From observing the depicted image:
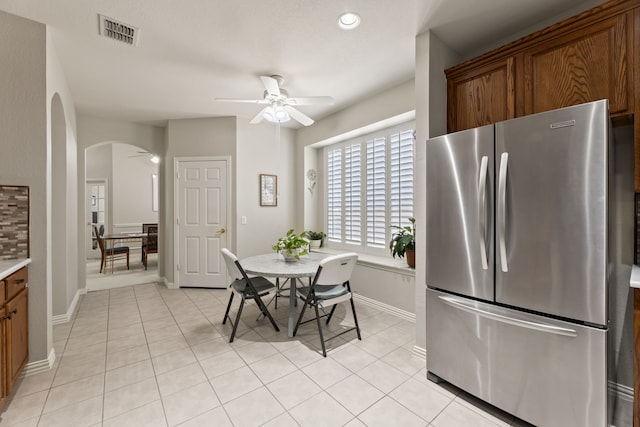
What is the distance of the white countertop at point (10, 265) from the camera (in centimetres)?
169

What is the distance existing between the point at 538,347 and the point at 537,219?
0.68 m

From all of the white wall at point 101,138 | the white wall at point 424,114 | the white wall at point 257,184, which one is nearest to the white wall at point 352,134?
the white wall at point 257,184

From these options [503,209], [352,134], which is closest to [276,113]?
[352,134]

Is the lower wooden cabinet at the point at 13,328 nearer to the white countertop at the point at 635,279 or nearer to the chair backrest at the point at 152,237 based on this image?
the white countertop at the point at 635,279

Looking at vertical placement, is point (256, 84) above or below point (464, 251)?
above

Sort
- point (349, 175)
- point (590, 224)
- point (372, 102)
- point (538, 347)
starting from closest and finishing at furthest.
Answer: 1. point (590, 224)
2. point (538, 347)
3. point (372, 102)
4. point (349, 175)

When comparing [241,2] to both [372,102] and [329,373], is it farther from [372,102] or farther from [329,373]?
[329,373]

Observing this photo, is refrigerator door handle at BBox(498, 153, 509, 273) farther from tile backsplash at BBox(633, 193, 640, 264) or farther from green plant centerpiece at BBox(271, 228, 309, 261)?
green plant centerpiece at BBox(271, 228, 309, 261)

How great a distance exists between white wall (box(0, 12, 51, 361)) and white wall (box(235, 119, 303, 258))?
2413 mm

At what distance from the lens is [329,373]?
215cm

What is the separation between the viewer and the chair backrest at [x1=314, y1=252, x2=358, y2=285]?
240 cm

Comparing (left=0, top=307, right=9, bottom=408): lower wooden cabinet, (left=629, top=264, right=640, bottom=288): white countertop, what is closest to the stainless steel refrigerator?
(left=629, top=264, right=640, bottom=288): white countertop

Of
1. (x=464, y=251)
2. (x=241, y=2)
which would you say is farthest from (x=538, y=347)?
(x=241, y=2)

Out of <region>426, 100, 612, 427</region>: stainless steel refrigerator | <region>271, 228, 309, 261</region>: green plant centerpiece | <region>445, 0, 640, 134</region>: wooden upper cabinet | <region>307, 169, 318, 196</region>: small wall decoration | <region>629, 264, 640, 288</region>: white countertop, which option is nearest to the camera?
<region>629, 264, 640, 288</region>: white countertop
